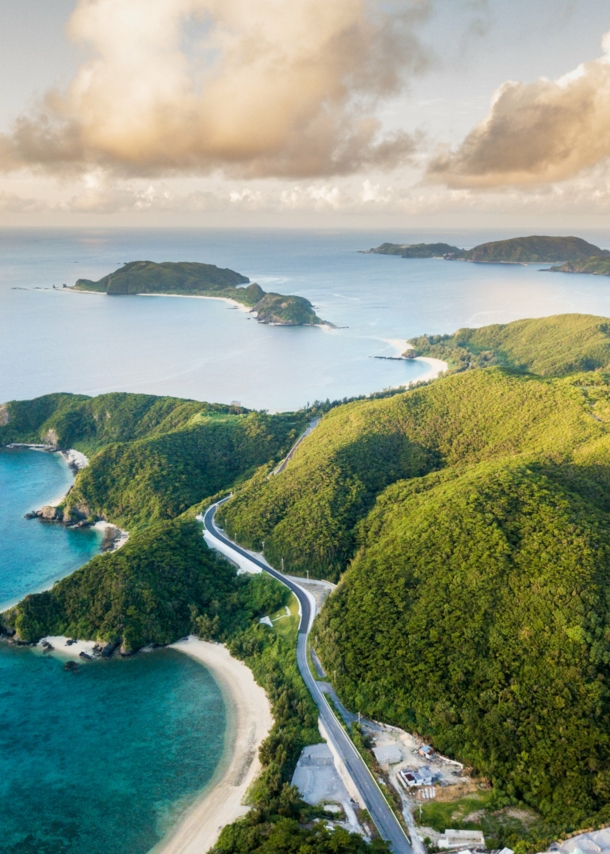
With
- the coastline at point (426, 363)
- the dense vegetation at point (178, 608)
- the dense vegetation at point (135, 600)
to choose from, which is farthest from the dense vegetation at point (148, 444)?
the coastline at point (426, 363)

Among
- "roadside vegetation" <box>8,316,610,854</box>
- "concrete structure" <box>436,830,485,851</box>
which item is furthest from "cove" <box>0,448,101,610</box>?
"concrete structure" <box>436,830,485,851</box>

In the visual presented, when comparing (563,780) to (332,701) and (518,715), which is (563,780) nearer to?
(518,715)

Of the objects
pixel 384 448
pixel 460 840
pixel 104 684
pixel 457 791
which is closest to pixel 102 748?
pixel 104 684

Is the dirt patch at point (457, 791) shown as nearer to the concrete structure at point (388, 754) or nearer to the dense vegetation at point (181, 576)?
the concrete structure at point (388, 754)

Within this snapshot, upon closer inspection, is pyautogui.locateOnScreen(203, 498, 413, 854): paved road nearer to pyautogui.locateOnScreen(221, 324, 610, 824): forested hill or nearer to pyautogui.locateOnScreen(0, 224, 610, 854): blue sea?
pyautogui.locateOnScreen(221, 324, 610, 824): forested hill

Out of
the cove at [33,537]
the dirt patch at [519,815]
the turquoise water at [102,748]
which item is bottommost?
the turquoise water at [102,748]
